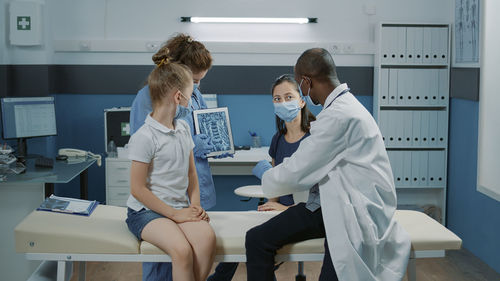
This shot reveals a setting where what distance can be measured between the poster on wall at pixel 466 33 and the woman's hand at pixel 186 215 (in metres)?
2.59

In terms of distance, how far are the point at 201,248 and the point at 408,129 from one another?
9.70 feet

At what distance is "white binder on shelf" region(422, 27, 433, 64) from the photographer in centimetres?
454

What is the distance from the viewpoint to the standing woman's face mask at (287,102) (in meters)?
2.70

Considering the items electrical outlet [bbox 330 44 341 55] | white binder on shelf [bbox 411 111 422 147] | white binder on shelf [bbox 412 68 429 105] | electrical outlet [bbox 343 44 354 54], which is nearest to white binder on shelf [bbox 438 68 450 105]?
white binder on shelf [bbox 412 68 429 105]

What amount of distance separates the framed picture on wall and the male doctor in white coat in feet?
1.77

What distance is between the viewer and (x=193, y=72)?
2.49 meters

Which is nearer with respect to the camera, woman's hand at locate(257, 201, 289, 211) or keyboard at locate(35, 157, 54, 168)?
woman's hand at locate(257, 201, 289, 211)

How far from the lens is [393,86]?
15.1 ft

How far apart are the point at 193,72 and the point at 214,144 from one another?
0.34 metres

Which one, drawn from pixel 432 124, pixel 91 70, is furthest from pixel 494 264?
pixel 91 70

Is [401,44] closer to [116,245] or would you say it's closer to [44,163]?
[44,163]

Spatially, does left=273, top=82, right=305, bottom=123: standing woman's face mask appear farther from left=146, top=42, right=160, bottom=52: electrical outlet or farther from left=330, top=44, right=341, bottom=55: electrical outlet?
left=146, top=42, right=160, bottom=52: electrical outlet

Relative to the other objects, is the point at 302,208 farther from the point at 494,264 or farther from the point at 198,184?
the point at 494,264

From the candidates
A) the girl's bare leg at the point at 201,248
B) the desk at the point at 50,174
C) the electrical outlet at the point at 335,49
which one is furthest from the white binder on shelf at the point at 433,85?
the girl's bare leg at the point at 201,248
